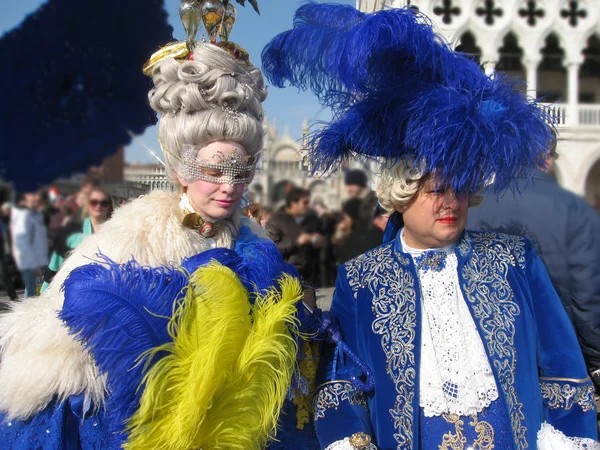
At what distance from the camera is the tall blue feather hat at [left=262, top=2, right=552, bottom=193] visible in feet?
5.58

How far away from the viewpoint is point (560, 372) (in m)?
1.83

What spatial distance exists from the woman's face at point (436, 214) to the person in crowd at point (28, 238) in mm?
5951

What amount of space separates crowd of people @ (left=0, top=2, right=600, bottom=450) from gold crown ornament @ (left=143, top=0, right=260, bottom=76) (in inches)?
0.4

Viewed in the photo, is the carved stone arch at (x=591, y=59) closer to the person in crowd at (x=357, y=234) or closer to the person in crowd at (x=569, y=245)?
the person in crowd at (x=357, y=234)

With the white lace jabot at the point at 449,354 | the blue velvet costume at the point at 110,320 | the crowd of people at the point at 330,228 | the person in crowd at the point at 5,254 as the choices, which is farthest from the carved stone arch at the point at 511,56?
the blue velvet costume at the point at 110,320

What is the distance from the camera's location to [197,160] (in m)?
1.81

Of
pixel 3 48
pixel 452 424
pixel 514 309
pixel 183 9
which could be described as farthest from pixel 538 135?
pixel 3 48

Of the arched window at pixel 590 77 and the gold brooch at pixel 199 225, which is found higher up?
the arched window at pixel 590 77

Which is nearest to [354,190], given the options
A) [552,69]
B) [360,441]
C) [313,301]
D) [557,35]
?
[313,301]

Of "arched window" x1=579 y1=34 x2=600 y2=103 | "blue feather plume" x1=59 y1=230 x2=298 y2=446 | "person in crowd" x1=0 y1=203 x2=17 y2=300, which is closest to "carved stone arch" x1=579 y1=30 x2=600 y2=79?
"arched window" x1=579 y1=34 x2=600 y2=103

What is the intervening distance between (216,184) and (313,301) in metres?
0.59

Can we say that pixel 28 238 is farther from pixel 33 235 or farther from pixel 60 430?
pixel 60 430

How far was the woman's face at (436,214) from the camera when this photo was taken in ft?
6.05

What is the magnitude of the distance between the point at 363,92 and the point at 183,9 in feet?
2.20
